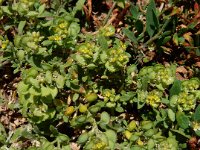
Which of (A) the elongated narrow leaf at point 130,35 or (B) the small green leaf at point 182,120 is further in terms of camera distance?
(A) the elongated narrow leaf at point 130,35

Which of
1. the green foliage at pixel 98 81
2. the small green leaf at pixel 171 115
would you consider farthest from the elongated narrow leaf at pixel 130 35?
the small green leaf at pixel 171 115

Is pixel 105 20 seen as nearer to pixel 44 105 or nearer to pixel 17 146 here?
pixel 44 105

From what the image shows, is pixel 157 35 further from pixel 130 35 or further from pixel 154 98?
pixel 154 98

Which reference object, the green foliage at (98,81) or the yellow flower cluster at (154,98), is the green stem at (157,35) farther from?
the yellow flower cluster at (154,98)

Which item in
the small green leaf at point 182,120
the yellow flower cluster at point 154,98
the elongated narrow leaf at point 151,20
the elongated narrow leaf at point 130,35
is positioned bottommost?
the small green leaf at point 182,120

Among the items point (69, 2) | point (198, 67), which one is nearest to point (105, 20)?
point (69, 2)

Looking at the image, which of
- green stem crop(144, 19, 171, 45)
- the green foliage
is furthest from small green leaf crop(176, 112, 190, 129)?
green stem crop(144, 19, 171, 45)

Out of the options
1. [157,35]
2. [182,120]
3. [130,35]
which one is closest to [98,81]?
[130,35]
